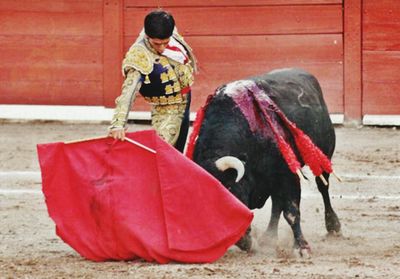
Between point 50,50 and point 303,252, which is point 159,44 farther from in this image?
point 50,50

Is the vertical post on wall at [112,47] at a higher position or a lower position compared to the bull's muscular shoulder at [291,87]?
lower

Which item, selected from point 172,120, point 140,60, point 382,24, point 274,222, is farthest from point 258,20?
point 140,60

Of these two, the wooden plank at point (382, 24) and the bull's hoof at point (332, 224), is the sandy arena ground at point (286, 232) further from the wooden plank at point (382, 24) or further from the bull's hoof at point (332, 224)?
the wooden plank at point (382, 24)

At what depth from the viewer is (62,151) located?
202 inches

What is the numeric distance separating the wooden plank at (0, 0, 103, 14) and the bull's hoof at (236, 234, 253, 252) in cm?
499

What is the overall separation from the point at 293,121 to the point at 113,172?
2.72ft

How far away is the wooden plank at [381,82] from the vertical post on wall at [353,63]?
5cm

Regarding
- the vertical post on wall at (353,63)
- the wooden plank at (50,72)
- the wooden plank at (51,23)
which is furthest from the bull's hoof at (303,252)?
the wooden plank at (51,23)

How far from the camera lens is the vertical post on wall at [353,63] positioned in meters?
9.55

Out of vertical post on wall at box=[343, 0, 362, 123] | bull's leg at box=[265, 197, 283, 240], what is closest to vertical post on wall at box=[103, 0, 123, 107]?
vertical post on wall at box=[343, 0, 362, 123]

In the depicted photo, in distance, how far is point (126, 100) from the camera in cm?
508

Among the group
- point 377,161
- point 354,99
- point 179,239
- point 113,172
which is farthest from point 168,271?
point 354,99

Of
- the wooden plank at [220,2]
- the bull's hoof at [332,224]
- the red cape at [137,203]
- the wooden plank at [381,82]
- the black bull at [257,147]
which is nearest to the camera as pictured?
the red cape at [137,203]

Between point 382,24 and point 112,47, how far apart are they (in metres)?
2.00
